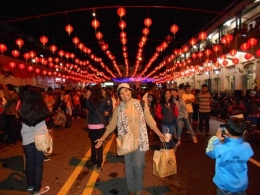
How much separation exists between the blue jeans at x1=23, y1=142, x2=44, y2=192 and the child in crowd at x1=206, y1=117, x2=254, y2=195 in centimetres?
283

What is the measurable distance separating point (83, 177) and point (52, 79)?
29705 mm

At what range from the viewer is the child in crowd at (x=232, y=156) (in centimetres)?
269

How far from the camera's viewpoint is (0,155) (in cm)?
695

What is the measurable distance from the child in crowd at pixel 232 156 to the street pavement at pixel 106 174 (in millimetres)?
1760

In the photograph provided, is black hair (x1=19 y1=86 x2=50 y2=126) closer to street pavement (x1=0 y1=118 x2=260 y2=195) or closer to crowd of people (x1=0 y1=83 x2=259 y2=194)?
crowd of people (x1=0 y1=83 x2=259 y2=194)

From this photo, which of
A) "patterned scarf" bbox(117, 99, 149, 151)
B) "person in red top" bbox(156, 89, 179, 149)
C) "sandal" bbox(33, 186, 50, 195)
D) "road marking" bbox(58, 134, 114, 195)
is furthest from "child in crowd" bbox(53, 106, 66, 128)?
"patterned scarf" bbox(117, 99, 149, 151)

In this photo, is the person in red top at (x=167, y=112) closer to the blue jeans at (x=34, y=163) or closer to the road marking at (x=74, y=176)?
the road marking at (x=74, y=176)

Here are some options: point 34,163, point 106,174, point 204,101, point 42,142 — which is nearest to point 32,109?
point 42,142

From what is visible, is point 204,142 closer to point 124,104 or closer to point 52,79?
point 124,104

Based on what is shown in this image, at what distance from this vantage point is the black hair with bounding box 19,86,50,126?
409 centimetres

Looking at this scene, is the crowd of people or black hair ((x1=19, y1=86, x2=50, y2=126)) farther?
black hair ((x1=19, y1=86, x2=50, y2=126))

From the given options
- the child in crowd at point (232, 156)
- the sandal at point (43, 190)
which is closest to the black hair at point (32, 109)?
the sandal at point (43, 190)

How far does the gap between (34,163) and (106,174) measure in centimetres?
162

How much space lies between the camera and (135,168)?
395 cm
